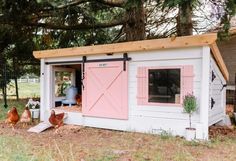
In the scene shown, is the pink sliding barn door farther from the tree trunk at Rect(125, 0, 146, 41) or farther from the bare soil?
the tree trunk at Rect(125, 0, 146, 41)

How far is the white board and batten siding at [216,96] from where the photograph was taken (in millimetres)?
7070

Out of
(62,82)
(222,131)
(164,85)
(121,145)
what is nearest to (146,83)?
(164,85)

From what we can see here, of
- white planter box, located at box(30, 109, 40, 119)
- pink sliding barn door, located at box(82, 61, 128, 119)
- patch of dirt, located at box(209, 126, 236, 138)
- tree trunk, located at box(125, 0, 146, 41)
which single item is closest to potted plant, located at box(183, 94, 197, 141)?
patch of dirt, located at box(209, 126, 236, 138)

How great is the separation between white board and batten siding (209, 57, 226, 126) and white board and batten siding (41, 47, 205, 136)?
62 cm

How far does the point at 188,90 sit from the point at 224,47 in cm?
725

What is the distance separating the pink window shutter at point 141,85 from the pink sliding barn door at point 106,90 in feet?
1.16

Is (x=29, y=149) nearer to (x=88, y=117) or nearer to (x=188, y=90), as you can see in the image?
(x=88, y=117)

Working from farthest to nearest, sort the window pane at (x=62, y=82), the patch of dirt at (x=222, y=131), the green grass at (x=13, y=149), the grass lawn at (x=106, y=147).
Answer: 1. the window pane at (x=62, y=82)
2. the patch of dirt at (x=222, y=131)
3. the grass lawn at (x=106, y=147)
4. the green grass at (x=13, y=149)

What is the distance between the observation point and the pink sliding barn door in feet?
24.5

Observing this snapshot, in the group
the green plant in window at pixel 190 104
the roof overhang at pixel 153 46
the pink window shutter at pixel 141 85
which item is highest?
the roof overhang at pixel 153 46

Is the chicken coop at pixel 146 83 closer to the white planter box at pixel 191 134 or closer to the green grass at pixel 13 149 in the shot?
the white planter box at pixel 191 134

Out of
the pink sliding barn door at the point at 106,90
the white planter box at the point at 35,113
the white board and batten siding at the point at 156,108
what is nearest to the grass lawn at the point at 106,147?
the white board and batten siding at the point at 156,108

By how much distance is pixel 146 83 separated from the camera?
279 inches

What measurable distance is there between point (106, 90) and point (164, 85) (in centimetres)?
164
